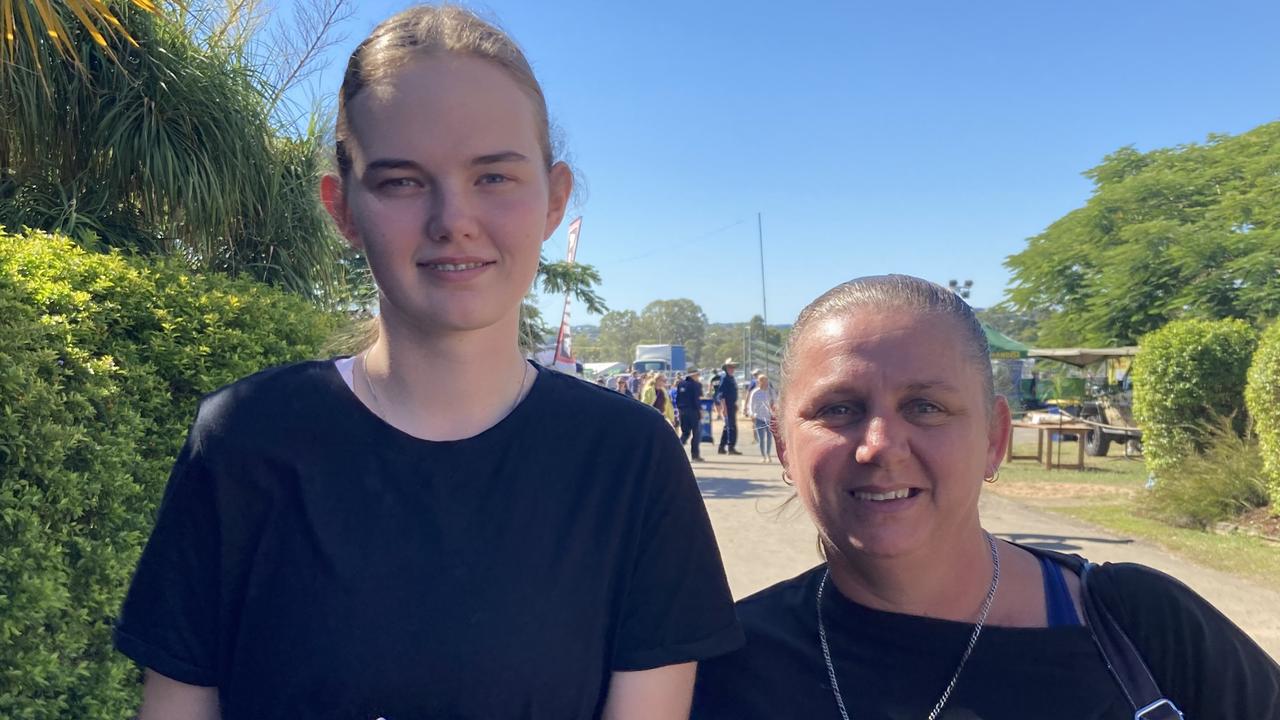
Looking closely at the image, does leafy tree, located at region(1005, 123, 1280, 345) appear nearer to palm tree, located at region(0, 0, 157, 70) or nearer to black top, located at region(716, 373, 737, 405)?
black top, located at region(716, 373, 737, 405)

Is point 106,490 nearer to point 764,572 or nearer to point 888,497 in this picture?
point 888,497

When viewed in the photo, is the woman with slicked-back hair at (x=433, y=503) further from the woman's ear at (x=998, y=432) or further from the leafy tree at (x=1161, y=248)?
the leafy tree at (x=1161, y=248)

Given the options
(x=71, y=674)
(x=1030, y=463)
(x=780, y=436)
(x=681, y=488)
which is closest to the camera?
(x=681, y=488)

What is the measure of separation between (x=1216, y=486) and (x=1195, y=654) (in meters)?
9.23

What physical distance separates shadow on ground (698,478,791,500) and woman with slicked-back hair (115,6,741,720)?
9437mm

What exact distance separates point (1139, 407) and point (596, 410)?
466 inches

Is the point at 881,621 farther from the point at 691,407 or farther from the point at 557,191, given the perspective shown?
the point at 691,407

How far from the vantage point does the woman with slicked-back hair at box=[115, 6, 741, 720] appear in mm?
1187

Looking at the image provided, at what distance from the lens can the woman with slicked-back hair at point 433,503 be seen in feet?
3.89

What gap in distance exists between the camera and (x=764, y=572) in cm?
675

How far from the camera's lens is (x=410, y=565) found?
1.21 metres

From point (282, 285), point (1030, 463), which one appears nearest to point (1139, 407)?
point (1030, 463)

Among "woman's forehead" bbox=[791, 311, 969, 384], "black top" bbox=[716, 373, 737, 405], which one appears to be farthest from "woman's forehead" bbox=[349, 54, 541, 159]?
"black top" bbox=[716, 373, 737, 405]

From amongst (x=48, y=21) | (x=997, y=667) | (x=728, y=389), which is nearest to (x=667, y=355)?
(x=728, y=389)
